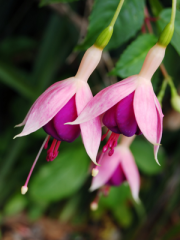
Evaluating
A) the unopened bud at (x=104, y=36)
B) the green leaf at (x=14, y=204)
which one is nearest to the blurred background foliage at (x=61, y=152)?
the green leaf at (x=14, y=204)

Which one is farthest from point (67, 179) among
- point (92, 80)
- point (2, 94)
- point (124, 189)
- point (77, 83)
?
point (77, 83)

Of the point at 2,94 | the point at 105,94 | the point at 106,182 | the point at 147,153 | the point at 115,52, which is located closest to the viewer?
the point at 105,94

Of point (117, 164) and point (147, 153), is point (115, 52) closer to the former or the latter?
point (147, 153)

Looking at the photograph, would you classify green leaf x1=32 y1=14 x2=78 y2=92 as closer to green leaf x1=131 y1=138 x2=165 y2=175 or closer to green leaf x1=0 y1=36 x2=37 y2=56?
green leaf x1=0 y1=36 x2=37 y2=56

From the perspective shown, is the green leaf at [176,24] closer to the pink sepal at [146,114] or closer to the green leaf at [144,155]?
the pink sepal at [146,114]

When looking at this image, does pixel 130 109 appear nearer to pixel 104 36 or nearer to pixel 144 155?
pixel 104 36

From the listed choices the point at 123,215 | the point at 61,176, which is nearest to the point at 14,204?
the point at 61,176
